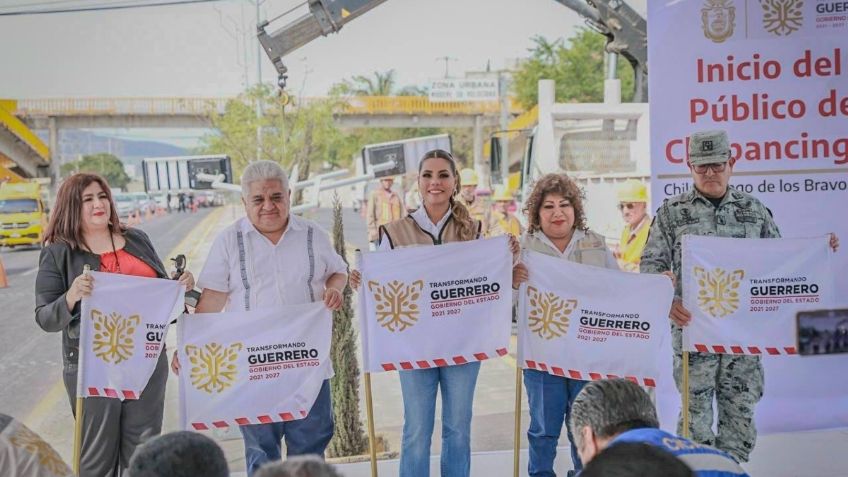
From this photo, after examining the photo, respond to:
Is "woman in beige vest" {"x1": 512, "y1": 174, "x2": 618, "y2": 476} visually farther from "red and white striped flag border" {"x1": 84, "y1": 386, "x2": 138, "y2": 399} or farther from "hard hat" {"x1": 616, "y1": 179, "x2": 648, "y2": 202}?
"hard hat" {"x1": 616, "y1": 179, "x2": 648, "y2": 202}

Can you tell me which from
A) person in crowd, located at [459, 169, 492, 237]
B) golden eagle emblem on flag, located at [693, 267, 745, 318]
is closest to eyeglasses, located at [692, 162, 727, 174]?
golden eagle emblem on flag, located at [693, 267, 745, 318]

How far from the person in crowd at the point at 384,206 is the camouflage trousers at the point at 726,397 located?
303 inches

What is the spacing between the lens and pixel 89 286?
12.9 ft

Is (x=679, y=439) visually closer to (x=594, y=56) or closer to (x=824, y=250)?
(x=824, y=250)

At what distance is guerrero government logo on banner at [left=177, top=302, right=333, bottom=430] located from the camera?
422 cm

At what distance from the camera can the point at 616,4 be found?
36.7ft

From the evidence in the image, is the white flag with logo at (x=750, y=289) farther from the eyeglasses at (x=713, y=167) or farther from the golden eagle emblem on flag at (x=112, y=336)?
the golden eagle emblem on flag at (x=112, y=336)

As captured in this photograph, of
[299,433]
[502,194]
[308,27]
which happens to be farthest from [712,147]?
[502,194]

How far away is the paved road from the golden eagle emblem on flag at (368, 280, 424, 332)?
370 centimetres

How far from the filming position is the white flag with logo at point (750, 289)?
4.65 m

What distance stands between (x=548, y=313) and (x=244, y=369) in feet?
5.09

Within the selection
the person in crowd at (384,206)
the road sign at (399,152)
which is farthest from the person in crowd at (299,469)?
the person in crowd at (384,206)

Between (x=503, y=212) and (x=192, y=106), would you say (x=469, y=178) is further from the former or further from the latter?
(x=192, y=106)

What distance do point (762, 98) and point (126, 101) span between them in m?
13.2
